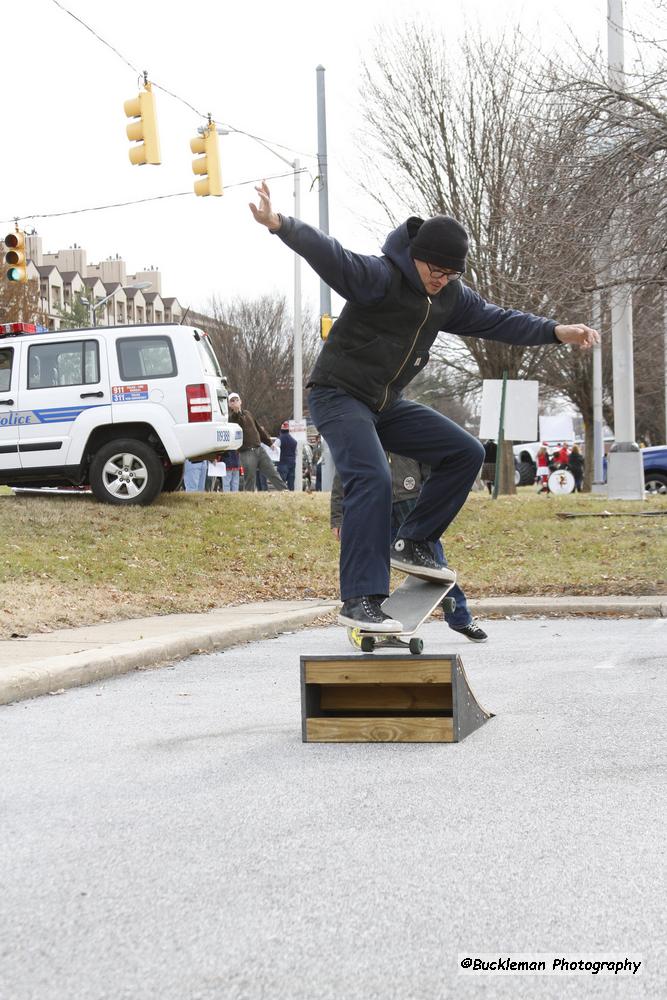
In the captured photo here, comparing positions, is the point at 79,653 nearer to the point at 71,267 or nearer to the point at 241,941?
the point at 241,941

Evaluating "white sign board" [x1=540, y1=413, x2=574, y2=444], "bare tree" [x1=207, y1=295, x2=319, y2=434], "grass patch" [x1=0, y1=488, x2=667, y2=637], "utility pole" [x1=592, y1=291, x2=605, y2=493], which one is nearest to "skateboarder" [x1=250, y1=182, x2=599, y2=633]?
"grass patch" [x1=0, y1=488, x2=667, y2=637]

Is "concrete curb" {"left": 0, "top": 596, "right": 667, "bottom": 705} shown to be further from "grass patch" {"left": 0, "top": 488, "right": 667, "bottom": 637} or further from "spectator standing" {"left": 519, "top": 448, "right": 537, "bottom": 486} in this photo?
"spectator standing" {"left": 519, "top": 448, "right": 537, "bottom": 486}

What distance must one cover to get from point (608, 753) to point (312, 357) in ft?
178

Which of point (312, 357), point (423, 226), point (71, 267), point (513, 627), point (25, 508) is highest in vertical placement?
point (71, 267)

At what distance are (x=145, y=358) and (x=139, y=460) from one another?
4.43 ft

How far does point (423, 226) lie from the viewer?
564 centimetres

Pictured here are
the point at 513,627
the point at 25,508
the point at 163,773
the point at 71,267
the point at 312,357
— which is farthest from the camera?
the point at 71,267

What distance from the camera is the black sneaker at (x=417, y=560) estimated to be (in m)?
6.30

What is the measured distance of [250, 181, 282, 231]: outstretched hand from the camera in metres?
5.12

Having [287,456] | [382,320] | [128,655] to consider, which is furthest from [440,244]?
[287,456]

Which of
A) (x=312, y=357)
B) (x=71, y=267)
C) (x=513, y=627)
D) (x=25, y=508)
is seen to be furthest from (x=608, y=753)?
(x=71, y=267)

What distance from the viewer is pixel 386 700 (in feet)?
18.0

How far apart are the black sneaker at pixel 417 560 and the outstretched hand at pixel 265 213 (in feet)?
6.27

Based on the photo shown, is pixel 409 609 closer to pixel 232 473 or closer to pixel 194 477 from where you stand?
pixel 194 477
